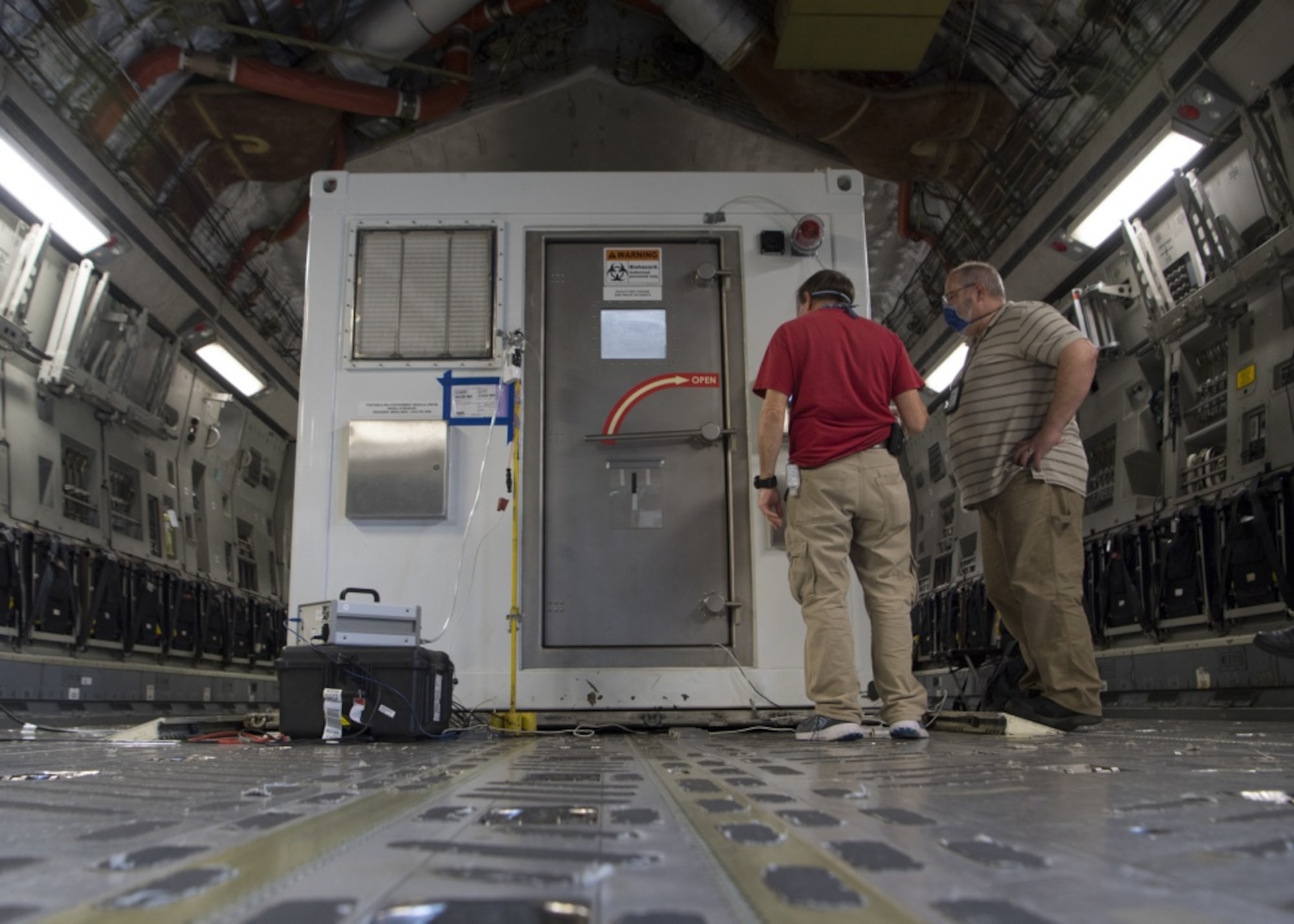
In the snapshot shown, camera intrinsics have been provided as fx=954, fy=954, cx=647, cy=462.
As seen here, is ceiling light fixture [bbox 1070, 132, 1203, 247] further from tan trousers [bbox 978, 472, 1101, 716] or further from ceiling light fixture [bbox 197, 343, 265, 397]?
ceiling light fixture [bbox 197, 343, 265, 397]

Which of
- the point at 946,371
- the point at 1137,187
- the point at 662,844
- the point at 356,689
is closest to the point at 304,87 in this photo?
the point at 356,689

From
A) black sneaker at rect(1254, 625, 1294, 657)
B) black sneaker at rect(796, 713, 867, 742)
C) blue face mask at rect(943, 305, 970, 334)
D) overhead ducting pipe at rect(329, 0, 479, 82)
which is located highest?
overhead ducting pipe at rect(329, 0, 479, 82)

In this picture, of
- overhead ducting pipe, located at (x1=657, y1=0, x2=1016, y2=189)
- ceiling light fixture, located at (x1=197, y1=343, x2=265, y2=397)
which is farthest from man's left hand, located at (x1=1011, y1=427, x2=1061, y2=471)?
ceiling light fixture, located at (x1=197, y1=343, x2=265, y2=397)

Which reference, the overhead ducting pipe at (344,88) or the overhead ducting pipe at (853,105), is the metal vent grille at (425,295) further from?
the overhead ducting pipe at (853,105)

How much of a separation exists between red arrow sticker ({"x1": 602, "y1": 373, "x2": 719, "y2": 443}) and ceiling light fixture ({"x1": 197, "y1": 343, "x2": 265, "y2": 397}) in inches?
240

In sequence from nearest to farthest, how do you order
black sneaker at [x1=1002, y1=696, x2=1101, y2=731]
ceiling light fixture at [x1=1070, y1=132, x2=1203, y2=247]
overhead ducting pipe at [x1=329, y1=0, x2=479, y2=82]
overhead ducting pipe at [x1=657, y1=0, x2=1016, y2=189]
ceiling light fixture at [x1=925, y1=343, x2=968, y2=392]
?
black sneaker at [x1=1002, y1=696, x2=1101, y2=731]
ceiling light fixture at [x1=1070, y1=132, x2=1203, y2=247]
overhead ducting pipe at [x1=329, y1=0, x2=479, y2=82]
overhead ducting pipe at [x1=657, y1=0, x2=1016, y2=189]
ceiling light fixture at [x1=925, y1=343, x2=968, y2=392]

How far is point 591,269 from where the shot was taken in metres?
5.15

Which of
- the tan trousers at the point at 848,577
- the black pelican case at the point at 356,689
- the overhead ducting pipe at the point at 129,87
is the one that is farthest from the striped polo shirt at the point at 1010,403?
the overhead ducting pipe at the point at 129,87

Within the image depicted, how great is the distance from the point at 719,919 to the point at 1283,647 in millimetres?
3988

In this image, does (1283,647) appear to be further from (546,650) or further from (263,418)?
(263,418)

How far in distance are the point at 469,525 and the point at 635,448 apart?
2.99 ft

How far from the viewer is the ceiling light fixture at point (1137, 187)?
19.6ft

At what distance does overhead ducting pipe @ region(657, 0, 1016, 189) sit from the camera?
263 inches

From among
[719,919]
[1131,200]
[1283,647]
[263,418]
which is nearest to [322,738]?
[719,919]
